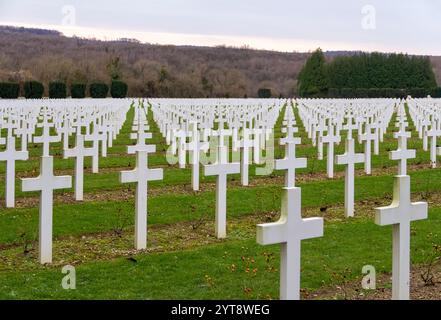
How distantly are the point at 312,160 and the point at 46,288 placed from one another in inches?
444

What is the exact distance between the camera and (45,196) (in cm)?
770

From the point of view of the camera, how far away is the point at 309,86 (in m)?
85.8

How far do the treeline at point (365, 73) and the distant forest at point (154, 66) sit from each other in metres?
4.11

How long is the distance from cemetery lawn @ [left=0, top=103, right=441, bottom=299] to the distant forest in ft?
231

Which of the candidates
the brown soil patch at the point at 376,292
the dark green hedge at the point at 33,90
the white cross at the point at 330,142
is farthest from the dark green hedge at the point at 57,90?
the brown soil patch at the point at 376,292

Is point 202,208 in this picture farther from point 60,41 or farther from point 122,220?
point 60,41

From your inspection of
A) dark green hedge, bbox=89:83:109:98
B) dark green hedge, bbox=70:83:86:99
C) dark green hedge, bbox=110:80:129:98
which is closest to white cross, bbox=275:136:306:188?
dark green hedge, bbox=70:83:86:99

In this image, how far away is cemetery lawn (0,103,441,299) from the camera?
6988 millimetres

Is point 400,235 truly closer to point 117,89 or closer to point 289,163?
point 289,163

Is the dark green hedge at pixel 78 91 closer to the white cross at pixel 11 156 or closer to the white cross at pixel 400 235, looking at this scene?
the white cross at pixel 11 156

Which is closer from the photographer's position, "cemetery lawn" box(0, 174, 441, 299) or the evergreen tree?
"cemetery lawn" box(0, 174, 441, 299)

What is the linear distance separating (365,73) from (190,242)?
8562cm

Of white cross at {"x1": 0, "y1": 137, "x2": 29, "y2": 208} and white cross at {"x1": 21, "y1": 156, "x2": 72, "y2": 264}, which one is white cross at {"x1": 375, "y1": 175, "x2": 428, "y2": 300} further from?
white cross at {"x1": 0, "y1": 137, "x2": 29, "y2": 208}

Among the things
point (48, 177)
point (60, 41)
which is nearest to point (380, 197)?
point (48, 177)
